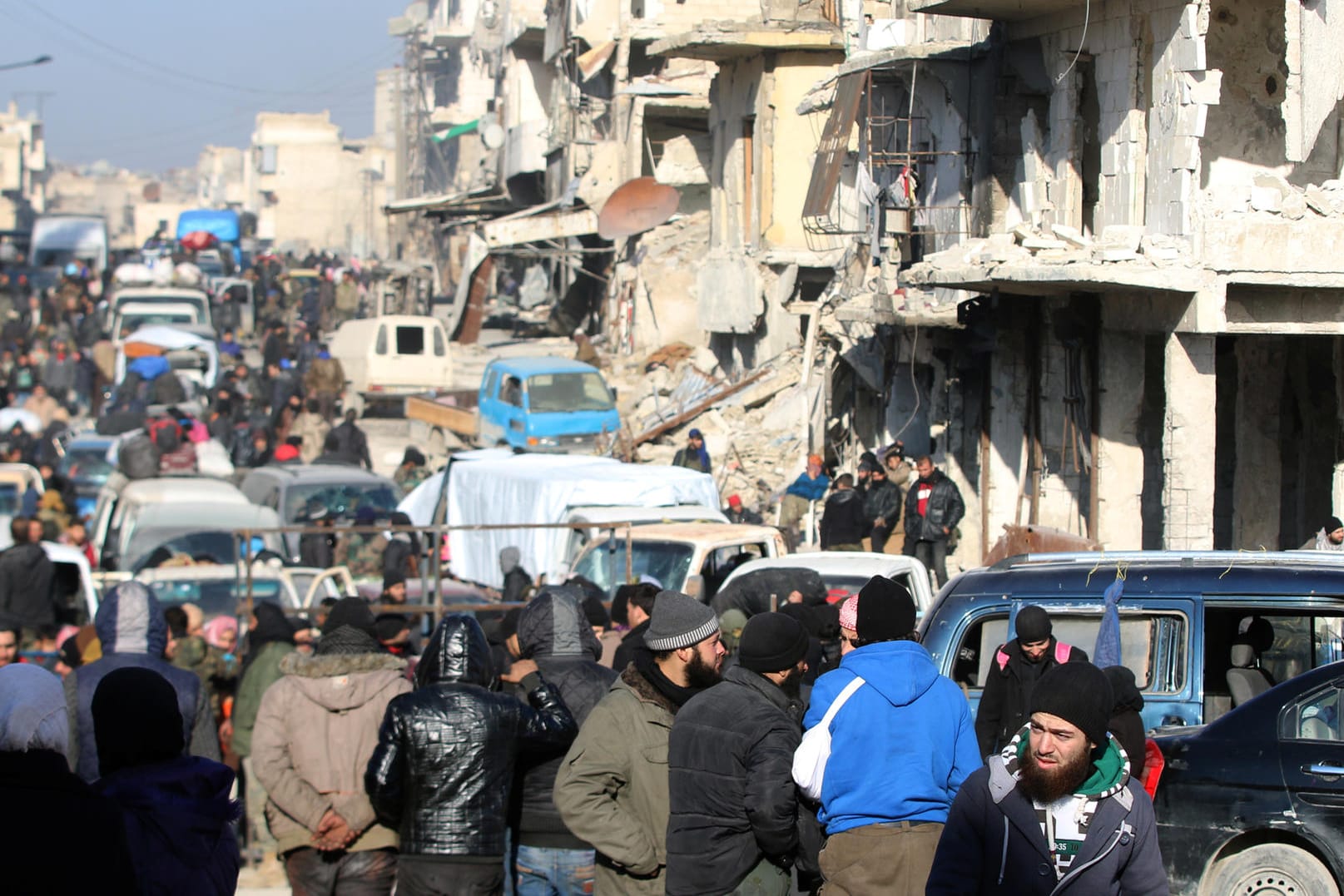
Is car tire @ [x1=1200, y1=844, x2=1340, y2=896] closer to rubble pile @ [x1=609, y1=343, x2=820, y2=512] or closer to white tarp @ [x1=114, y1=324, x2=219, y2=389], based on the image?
rubble pile @ [x1=609, y1=343, x2=820, y2=512]

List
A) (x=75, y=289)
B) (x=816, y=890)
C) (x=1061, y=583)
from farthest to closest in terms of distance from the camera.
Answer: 1. (x=75, y=289)
2. (x=1061, y=583)
3. (x=816, y=890)

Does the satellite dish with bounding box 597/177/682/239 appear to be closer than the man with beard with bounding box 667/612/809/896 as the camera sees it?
No

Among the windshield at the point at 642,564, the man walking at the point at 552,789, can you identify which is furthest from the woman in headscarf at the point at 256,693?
the windshield at the point at 642,564

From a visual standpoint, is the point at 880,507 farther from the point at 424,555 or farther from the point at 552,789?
the point at 552,789

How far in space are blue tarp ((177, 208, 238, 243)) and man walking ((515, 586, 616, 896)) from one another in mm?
53698

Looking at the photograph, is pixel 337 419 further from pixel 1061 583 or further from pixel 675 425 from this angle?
pixel 1061 583

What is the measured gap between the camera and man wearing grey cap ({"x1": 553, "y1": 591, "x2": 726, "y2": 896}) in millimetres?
5465

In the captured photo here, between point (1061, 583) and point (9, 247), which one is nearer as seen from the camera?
point (1061, 583)

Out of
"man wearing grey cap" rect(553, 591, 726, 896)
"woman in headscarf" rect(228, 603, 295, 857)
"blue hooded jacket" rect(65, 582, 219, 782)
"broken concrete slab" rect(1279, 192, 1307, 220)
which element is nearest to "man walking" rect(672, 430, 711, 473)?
"broken concrete slab" rect(1279, 192, 1307, 220)

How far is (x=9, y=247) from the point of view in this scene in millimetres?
54812

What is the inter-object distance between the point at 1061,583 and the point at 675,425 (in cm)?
1829

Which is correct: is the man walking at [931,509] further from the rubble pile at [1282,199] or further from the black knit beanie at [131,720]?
the black knit beanie at [131,720]

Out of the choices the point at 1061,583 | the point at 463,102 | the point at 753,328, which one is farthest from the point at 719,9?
the point at 463,102

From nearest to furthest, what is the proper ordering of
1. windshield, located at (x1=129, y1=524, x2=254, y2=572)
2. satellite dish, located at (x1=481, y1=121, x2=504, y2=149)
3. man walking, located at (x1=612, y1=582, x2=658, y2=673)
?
man walking, located at (x1=612, y1=582, x2=658, y2=673) < windshield, located at (x1=129, y1=524, x2=254, y2=572) < satellite dish, located at (x1=481, y1=121, x2=504, y2=149)
